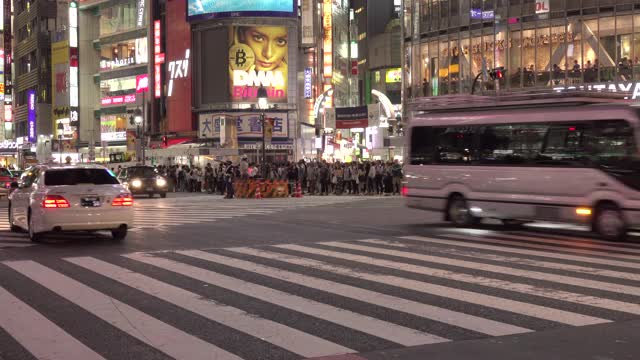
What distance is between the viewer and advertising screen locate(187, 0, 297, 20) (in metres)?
55.0

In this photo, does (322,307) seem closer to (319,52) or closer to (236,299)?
(236,299)

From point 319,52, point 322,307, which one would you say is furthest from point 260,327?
point 319,52

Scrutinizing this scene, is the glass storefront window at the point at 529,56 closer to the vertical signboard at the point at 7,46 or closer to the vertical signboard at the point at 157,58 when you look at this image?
the vertical signboard at the point at 157,58

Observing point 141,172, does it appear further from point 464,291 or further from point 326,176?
point 464,291

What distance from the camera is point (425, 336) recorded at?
7.00m

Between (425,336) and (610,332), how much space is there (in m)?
1.80

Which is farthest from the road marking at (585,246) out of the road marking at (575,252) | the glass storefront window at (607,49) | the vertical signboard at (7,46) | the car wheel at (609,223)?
the vertical signboard at (7,46)

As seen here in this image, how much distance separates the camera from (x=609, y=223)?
14.8 m

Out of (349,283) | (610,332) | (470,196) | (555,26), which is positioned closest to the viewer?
(610,332)

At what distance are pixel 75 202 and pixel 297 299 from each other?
7197mm

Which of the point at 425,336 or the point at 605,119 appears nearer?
the point at 425,336

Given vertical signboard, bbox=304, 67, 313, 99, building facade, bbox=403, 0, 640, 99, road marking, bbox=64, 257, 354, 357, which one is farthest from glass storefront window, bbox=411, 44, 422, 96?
road marking, bbox=64, 257, 354, 357

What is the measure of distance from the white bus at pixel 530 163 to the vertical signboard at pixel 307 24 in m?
39.0

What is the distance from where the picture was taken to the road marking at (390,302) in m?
7.35
